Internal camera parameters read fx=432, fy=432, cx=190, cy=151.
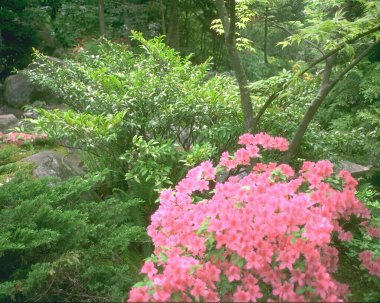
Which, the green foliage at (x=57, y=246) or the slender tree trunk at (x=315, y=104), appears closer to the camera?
the green foliage at (x=57, y=246)

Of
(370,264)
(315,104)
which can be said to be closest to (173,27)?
(315,104)

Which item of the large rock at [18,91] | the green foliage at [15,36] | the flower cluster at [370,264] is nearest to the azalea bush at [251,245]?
the flower cluster at [370,264]

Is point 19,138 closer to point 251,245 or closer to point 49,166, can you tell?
point 49,166

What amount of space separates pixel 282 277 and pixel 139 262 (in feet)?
6.16

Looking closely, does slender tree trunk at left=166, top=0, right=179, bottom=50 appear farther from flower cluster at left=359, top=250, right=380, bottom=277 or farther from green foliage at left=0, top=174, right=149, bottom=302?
flower cluster at left=359, top=250, right=380, bottom=277

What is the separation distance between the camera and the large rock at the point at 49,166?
14.1 feet

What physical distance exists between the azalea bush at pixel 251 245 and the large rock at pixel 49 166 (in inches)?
88.4

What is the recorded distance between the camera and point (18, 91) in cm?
894

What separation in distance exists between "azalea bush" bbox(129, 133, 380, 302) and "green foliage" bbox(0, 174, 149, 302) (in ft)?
1.89

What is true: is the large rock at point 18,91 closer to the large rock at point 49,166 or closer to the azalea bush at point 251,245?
the large rock at point 49,166

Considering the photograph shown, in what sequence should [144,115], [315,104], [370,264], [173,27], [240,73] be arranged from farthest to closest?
[173,27]
[144,115]
[240,73]
[315,104]
[370,264]

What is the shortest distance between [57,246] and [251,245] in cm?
147

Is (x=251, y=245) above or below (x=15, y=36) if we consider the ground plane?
below

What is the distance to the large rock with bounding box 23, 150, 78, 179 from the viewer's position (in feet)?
14.1
